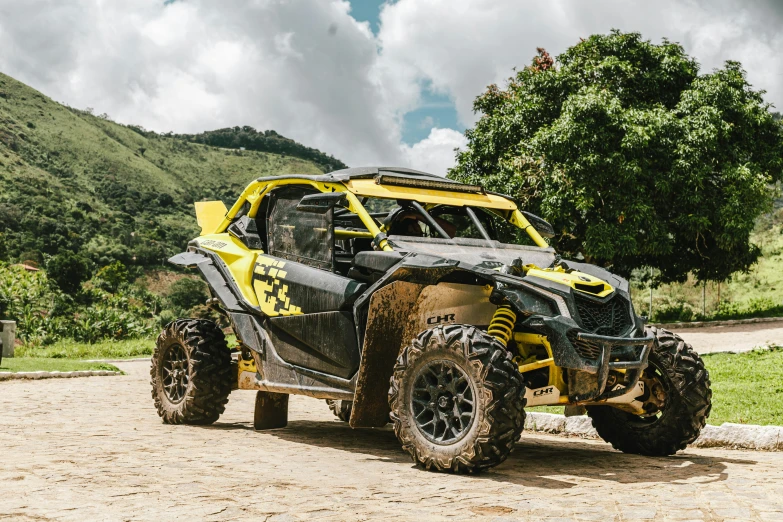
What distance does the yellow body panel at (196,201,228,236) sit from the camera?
9.47 m

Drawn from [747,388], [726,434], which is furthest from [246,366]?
[747,388]

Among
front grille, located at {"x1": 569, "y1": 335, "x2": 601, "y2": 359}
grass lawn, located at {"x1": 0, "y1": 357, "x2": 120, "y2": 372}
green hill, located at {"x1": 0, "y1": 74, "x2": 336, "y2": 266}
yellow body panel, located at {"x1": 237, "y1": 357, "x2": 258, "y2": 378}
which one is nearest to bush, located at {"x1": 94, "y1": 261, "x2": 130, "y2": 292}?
green hill, located at {"x1": 0, "y1": 74, "x2": 336, "y2": 266}

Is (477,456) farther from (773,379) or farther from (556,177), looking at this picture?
(556,177)

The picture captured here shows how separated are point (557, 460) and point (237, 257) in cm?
368

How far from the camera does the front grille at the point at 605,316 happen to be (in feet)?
20.0

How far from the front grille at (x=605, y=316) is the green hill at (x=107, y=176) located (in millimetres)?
63818

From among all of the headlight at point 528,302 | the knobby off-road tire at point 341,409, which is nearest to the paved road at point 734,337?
the knobby off-road tire at point 341,409

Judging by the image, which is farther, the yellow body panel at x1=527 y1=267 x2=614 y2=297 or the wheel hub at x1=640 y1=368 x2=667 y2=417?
the wheel hub at x1=640 y1=368 x2=667 y2=417

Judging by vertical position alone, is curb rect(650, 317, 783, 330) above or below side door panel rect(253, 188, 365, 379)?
above

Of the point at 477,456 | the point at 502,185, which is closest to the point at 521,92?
the point at 502,185

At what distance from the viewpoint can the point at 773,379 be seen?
1264 centimetres

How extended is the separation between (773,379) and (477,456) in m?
8.63

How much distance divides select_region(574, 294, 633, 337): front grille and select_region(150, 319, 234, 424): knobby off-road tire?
4096 mm

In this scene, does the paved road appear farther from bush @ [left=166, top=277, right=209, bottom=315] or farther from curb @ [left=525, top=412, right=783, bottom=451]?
bush @ [left=166, top=277, right=209, bottom=315]
